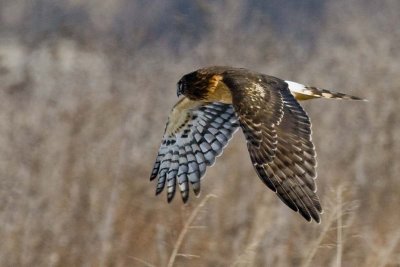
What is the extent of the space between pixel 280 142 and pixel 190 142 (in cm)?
111

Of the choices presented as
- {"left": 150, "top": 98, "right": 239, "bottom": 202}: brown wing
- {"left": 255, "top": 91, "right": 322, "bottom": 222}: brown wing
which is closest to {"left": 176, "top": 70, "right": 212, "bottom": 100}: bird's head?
{"left": 150, "top": 98, "right": 239, "bottom": 202}: brown wing

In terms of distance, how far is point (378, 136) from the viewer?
8.59 metres

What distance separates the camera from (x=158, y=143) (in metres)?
8.41

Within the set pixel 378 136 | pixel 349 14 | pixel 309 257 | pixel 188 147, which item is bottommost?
pixel 309 257

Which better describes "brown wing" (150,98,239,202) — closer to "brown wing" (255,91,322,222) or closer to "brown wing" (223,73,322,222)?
"brown wing" (223,73,322,222)

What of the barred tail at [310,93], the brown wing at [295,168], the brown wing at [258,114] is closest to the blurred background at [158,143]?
the brown wing at [295,168]

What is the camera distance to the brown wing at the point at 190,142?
6566 mm

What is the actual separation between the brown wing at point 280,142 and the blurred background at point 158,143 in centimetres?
17

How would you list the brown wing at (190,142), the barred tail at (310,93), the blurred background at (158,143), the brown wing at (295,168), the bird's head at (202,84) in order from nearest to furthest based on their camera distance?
the brown wing at (295,168) < the barred tail at (310,93) < the bird's head at (202,84) < the brown wing at (190,142) < the blurred background at (158,143)

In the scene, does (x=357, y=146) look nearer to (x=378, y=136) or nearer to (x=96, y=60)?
(x=378, y=136)

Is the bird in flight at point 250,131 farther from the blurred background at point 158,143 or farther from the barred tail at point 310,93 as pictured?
the blurred background at point 158,143

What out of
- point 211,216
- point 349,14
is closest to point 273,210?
point 211,216

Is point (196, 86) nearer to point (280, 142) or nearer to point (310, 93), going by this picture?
point (310, 93)

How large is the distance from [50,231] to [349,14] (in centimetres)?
423
